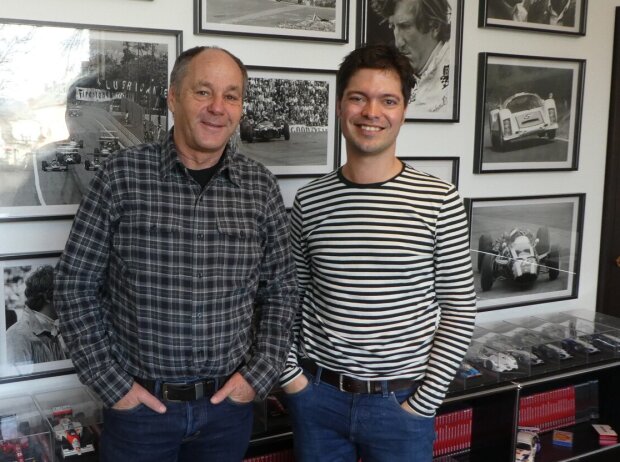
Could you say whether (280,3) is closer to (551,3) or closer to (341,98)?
(341,98)

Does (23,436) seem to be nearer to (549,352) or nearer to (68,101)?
(68,101)

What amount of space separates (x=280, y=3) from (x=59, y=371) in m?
1.41

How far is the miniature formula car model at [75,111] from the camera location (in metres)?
2.09

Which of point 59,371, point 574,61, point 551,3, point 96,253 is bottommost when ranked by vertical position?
point 59,371

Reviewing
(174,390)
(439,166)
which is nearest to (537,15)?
(439,166)

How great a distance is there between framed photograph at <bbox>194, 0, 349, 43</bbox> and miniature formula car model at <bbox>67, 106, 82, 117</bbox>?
445mm

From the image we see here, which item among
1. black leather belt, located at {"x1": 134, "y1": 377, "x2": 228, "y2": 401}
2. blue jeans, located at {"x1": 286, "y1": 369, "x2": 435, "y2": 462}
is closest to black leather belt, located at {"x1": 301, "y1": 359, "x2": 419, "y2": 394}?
blue jeans, located at {"x1": 286, "y1": 369, "x2": 435, "y2": 462}

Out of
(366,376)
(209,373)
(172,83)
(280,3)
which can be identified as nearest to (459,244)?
(366,376)

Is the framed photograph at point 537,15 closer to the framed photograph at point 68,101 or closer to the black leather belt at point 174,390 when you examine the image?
the framed photograph at point 68,101

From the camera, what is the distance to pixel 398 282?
70.1 inches

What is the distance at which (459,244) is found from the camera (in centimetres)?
176

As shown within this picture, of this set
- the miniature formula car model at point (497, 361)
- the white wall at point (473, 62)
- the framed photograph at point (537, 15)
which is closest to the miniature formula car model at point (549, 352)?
the miniature formula car model at point (497, 361)

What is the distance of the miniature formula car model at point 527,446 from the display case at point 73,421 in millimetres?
1652

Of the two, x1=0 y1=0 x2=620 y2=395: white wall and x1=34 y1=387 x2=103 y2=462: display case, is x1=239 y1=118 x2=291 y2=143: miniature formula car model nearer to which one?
x1=0 y1=0 x2=620 y2=395: white wall
